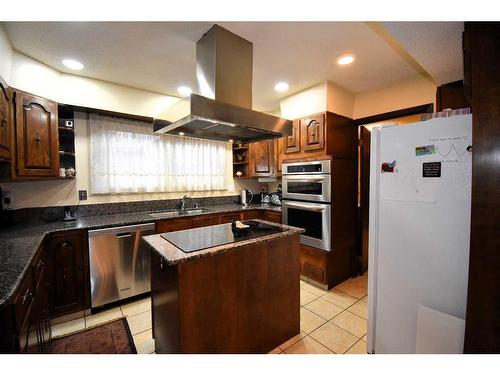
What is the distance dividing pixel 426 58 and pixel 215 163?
9.38 ft

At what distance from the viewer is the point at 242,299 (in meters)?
1.48

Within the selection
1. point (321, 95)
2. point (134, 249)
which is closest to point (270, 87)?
point (321, 95)

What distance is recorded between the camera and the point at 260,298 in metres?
1.58

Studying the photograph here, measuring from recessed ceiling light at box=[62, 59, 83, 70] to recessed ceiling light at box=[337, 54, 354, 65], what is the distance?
2.55 metres

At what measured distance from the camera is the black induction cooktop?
143cm

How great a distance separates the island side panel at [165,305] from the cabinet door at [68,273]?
0.99m

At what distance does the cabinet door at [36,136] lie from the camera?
6.25ft

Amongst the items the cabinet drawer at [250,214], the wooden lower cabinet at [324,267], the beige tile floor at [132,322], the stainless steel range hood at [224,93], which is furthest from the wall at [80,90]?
the wooden lower cabinet at [324,267]

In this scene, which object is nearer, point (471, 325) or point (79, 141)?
point (471, 325)

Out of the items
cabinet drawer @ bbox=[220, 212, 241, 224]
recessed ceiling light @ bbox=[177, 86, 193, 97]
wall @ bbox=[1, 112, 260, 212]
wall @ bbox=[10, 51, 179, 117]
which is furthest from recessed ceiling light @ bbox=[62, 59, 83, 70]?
cabinet drawer @ bbox=[220, 212, 241, 224]

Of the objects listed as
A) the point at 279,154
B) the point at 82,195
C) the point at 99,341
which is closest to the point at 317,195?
the point at 279,154

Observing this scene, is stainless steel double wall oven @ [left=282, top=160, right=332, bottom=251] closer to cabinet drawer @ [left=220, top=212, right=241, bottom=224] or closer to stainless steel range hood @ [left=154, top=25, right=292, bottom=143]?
cabinet drawer @ [left=220, top=212, right=241, bottom=224]

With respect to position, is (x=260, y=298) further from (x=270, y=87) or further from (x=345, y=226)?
(x=270, y=87)

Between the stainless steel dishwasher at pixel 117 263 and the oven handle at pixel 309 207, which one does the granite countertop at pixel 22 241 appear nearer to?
the stainless steel dishwasher at pixel 117 263
